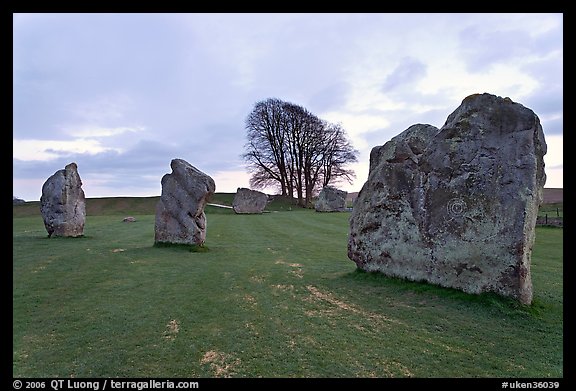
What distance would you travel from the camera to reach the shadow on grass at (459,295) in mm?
6320

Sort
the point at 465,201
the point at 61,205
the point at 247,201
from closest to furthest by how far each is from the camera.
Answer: the point at 465,201 < the point at 61,205 < the point at 247,201

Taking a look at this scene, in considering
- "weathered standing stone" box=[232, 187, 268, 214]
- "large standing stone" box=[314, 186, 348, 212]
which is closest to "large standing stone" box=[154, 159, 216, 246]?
"weathered standing stone" box=[232, 187, 268, 214]

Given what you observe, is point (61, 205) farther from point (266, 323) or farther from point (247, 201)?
point (247, 201)

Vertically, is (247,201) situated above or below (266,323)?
above

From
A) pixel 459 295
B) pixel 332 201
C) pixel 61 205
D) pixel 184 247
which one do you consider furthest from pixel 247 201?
pixel 459 295

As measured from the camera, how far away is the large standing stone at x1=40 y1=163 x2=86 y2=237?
16.2 meters

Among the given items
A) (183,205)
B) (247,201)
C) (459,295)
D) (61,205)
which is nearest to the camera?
(459,295)

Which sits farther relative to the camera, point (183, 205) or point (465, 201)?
point (183, 205)

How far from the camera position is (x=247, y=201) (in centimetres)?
3650

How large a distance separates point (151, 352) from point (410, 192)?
6.09 meters

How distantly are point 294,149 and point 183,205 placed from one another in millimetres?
39038

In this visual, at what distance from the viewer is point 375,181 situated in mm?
8859

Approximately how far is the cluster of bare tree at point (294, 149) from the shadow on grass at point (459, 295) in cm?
4134
